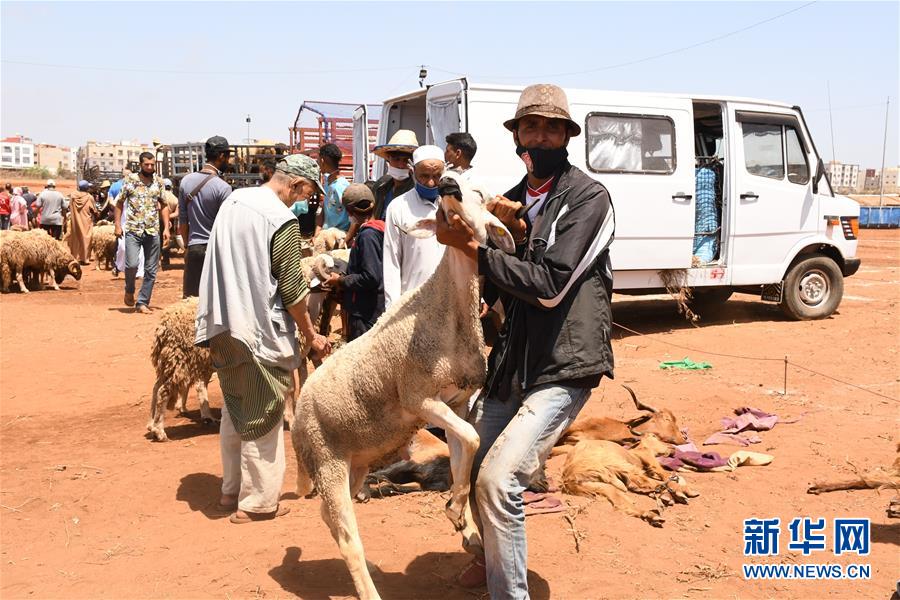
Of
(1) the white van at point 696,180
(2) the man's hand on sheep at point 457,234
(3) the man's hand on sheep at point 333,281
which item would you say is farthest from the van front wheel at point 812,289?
(2) the man's hand on sheep at point 457,234

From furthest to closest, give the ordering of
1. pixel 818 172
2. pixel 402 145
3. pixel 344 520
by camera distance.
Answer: pixel 818 172
pixel 402 145
pixel 344 520

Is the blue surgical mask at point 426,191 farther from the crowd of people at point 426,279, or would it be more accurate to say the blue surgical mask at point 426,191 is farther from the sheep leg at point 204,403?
the sheep leg at point 204,403

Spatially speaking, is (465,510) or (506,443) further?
(465,510)

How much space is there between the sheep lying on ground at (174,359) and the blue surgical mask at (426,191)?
99.6 inches

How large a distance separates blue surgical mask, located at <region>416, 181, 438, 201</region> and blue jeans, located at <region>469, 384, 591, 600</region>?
2.23m

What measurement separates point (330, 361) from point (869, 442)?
4539mm

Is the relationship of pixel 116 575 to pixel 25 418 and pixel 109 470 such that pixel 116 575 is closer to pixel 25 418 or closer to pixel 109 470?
pixel 109 470

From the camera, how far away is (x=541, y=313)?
3480mm

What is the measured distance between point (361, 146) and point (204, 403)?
691 cm

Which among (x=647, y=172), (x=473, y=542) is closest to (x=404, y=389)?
(x=473, y=542)

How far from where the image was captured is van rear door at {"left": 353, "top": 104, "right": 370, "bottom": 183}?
1288 cm

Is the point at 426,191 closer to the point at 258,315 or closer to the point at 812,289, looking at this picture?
the point at 258,315

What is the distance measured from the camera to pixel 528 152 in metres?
3.66

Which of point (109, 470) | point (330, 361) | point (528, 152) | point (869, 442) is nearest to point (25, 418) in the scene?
point (109, 470)
